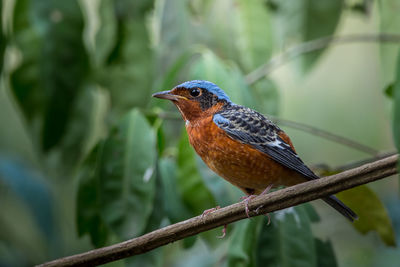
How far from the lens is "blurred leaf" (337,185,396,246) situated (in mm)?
1776

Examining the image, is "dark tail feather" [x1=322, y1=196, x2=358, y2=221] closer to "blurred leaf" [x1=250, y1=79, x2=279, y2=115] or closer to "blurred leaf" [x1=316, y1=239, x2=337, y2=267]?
"blurred leaf" [x1=316, y1=239, x2=337, y2=267]

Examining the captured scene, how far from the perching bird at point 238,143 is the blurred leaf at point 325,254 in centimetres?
57

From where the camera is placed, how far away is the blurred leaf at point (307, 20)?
10.0 feet

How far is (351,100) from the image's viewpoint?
6531 mm

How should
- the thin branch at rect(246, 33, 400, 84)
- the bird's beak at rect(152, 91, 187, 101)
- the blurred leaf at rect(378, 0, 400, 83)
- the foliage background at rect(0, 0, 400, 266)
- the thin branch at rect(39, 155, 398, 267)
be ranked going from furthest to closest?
the thin branch at rect(246, 33, 400, 84)
the blurred leaf at rect(378, 0, 400, 83)
the foliage background at rect(0, 0, 400, 266)
the bird's beak at rect(152, 91, 187, 101)
the thin branch at rect(39, 155, 398, 267)

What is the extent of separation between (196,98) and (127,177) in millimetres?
697

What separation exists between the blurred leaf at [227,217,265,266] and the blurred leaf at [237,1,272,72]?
1048 mm

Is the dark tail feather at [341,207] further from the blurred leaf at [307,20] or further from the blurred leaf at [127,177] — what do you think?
the blurred leaf at [307,20]

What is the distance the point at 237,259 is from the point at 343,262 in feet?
8.53

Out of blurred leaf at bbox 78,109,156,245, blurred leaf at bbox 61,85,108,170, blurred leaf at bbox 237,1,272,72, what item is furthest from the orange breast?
blurred leaf at bbox 61,85,108,170

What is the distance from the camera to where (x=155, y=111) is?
8.29ft

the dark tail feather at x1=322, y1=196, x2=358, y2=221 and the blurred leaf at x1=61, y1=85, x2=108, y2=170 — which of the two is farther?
the blurred leaf at x1=61, y1=85, x2=108, y2=170

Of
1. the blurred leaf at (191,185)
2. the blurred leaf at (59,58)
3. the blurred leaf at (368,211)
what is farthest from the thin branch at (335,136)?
the blurred leaf at (59,58)

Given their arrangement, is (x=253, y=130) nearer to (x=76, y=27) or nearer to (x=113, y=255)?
(x=113, y=255)
